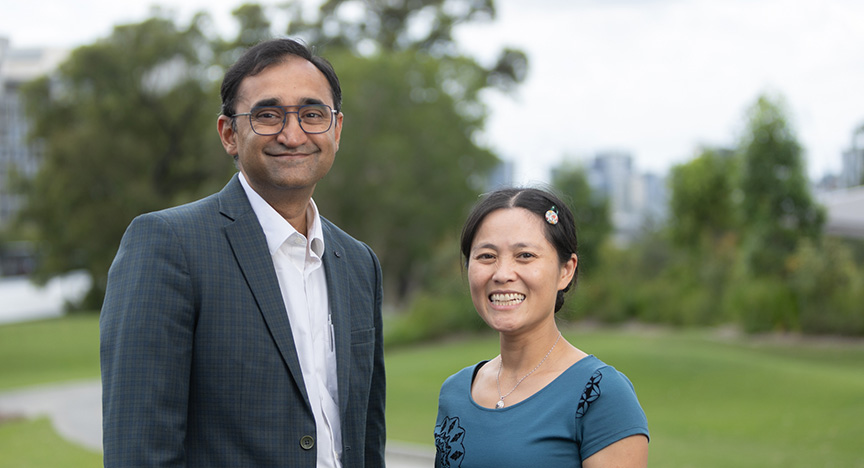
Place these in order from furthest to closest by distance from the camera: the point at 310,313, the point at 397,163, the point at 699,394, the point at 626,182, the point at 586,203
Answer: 1. the point at 626,182
2. the point at 397,163
3. the point at 586,203
4. the point at 699,394
5. the point at 310,313

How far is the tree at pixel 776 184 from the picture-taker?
1752cm

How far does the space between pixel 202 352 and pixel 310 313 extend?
0.36m

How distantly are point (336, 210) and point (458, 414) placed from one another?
2379cm

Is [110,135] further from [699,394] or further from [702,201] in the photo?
[699,394]

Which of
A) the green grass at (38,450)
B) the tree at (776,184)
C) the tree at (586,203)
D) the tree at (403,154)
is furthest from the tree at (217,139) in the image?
the green grass at (38,450)

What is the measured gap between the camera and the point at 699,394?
1378cm

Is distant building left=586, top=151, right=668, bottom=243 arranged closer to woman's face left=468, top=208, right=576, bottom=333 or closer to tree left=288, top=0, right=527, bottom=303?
tree left=288, top=0, right=527, bottom=303

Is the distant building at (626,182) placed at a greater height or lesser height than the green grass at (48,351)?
greater

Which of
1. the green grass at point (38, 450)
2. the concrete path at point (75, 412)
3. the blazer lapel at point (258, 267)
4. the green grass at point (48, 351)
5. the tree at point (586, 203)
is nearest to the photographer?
the blazer lapel at point (258, 267)

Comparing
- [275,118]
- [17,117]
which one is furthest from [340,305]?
[17,117]

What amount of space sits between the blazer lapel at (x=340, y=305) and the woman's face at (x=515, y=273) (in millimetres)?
423

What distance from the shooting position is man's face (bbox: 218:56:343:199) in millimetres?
2373

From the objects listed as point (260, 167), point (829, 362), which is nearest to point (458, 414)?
point (260, 167)

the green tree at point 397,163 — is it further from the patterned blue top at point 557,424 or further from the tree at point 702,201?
the patterned blue top at point 557,424
